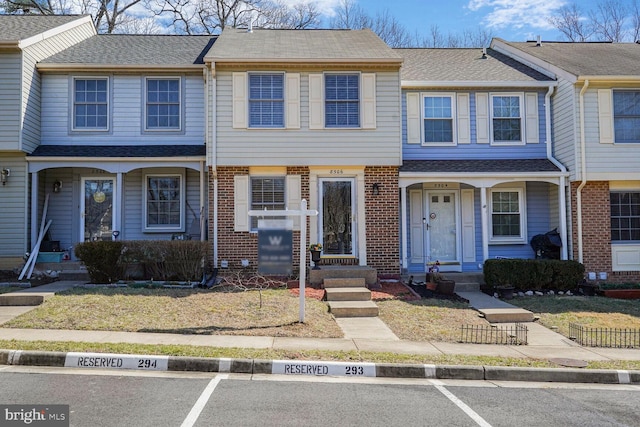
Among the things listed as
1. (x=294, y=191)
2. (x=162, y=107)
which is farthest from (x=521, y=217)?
(x=162, y=107)

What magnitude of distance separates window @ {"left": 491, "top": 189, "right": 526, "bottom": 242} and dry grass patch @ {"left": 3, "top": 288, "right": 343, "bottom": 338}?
6689 mm

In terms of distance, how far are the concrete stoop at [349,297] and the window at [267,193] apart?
8.80ft

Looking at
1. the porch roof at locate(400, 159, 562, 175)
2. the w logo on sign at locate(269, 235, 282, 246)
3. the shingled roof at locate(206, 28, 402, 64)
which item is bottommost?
the w logo on sign at locate(269, 235, 282, 246)

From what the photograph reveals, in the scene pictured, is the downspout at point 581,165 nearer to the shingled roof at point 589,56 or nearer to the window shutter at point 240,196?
the shingled roof at point 589,56

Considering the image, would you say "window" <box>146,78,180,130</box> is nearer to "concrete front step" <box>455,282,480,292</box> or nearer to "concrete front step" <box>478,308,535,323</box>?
"concrete front step" <box>455,282,480,292</box>

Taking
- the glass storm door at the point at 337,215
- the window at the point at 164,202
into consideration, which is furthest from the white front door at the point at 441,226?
the window at the point at 164,202

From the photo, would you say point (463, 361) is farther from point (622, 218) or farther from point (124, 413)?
point (622, 218)

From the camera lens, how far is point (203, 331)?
Answer: 792 cm

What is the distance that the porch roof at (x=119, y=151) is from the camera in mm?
12883

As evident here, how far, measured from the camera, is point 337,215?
12.9 meters

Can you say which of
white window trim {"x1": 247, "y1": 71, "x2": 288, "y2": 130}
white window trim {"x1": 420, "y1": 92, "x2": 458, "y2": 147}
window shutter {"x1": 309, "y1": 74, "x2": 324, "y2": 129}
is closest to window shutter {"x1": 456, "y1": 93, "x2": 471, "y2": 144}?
white window trim {"x1": 420, "y1": 92, "x2": 458, "y2": 147}

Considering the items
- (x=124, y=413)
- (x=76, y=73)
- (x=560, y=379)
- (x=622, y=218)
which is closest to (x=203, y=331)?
(x=124, y=413)

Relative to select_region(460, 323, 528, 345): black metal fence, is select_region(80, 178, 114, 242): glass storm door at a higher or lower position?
higher

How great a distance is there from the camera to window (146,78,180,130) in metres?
13.9
